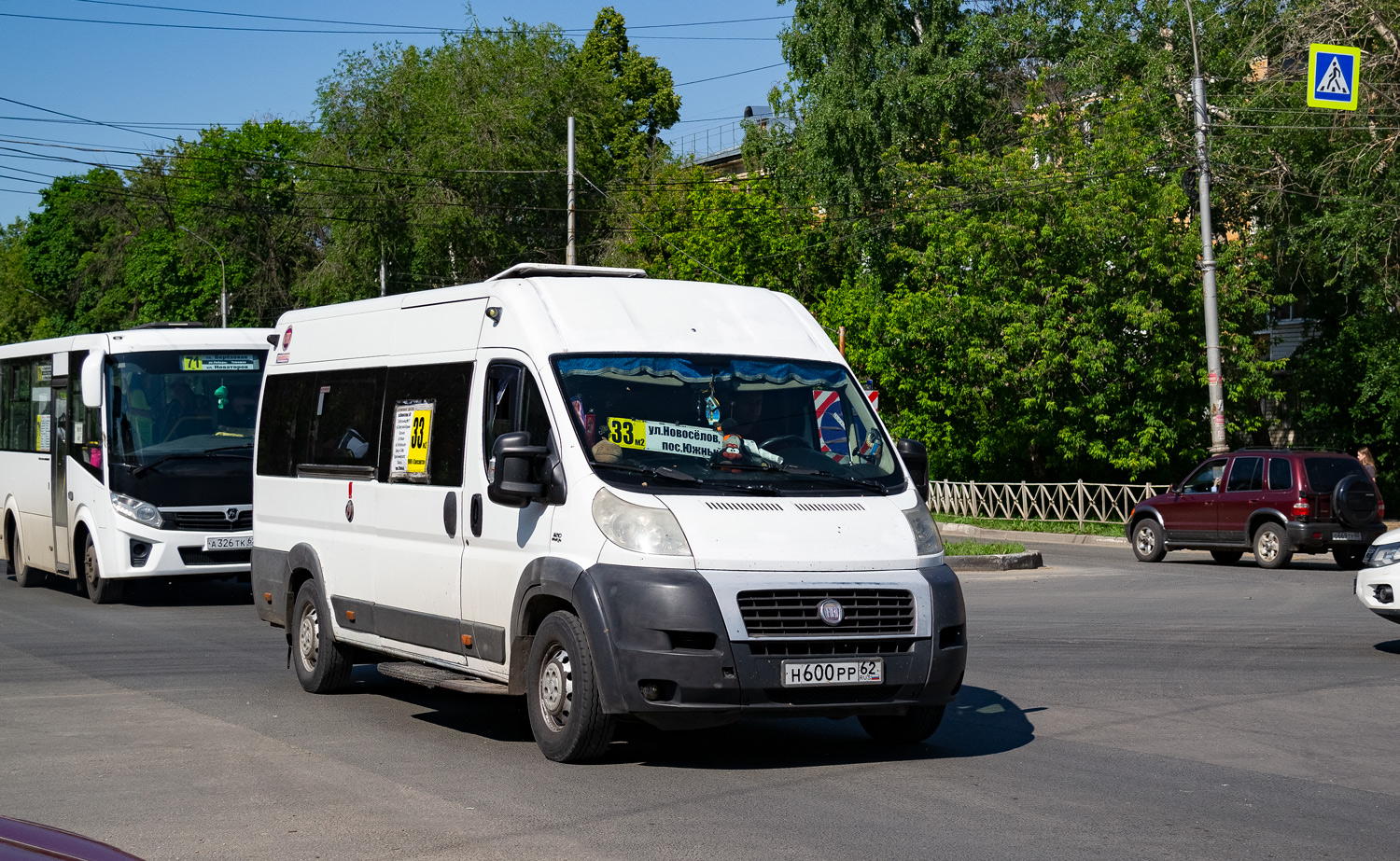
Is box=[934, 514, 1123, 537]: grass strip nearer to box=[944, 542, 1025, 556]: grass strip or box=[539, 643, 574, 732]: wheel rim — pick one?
box=[944, 542, 1025, 556]: grass strip

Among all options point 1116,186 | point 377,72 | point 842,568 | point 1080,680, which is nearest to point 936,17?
point 1116,186

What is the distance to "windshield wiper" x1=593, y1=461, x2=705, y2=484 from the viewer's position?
25.9 ft

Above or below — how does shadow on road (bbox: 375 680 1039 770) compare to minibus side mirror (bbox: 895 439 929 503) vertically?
below

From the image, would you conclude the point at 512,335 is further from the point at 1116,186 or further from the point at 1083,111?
the point at 1083,111

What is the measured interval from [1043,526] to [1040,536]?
1.14 meters

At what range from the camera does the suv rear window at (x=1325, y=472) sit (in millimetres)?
23141

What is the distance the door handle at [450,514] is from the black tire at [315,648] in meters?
1.90

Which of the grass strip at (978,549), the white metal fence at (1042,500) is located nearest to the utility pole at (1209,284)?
the white metal fence at (1042,500)

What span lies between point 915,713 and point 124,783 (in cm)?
399

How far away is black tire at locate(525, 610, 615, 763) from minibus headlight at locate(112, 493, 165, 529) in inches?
413

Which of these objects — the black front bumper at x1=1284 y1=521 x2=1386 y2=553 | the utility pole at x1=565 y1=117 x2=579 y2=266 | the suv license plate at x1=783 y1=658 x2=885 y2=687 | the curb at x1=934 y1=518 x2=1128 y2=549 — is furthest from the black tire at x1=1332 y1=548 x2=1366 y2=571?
the utility pole at x1=565 y1=117 x2=579 y2=266

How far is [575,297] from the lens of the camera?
28.8 ft

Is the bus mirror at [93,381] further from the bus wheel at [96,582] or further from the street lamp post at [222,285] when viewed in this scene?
the street lamp post at [222,285]

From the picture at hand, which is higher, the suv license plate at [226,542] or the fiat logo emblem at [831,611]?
the fiat logo emblem at [831,611]
